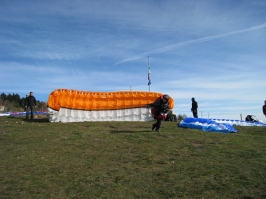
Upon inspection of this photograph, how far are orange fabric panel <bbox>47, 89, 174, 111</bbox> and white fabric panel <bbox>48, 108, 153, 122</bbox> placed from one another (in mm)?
312

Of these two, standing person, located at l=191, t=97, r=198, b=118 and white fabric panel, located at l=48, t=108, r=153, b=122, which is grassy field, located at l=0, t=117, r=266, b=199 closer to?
white fabric panel, located at l=48, t=108, r=153, b=122

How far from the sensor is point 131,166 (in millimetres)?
8375

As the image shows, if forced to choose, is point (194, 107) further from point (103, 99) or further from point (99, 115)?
point (99, 115)

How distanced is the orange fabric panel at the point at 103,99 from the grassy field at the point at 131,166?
666cm

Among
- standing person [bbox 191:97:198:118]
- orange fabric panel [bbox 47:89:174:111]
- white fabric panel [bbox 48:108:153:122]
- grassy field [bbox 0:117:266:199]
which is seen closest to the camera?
grassy field [bbox 0:117:266:199]

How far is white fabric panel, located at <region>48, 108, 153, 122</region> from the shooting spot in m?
18.7

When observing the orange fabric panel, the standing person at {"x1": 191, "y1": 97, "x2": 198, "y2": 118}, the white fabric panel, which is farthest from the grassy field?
the standing person at {"x1": 191, "y1": 97, "x2": 198, "y2": 118}

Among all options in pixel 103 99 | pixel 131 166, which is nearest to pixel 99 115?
pixel 103 99

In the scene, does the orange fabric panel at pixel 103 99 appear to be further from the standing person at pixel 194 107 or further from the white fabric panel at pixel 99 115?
the standing person at pixel 194 107

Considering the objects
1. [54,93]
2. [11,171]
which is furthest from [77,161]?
[54,93]

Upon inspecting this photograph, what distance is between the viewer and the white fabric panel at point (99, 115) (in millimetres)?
18719

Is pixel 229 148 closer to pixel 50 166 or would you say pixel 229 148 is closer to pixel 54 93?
pixel 50 166

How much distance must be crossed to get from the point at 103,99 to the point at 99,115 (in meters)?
1.29

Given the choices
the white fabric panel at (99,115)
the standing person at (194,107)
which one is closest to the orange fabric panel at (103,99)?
the white fabric panel at (99,115)
